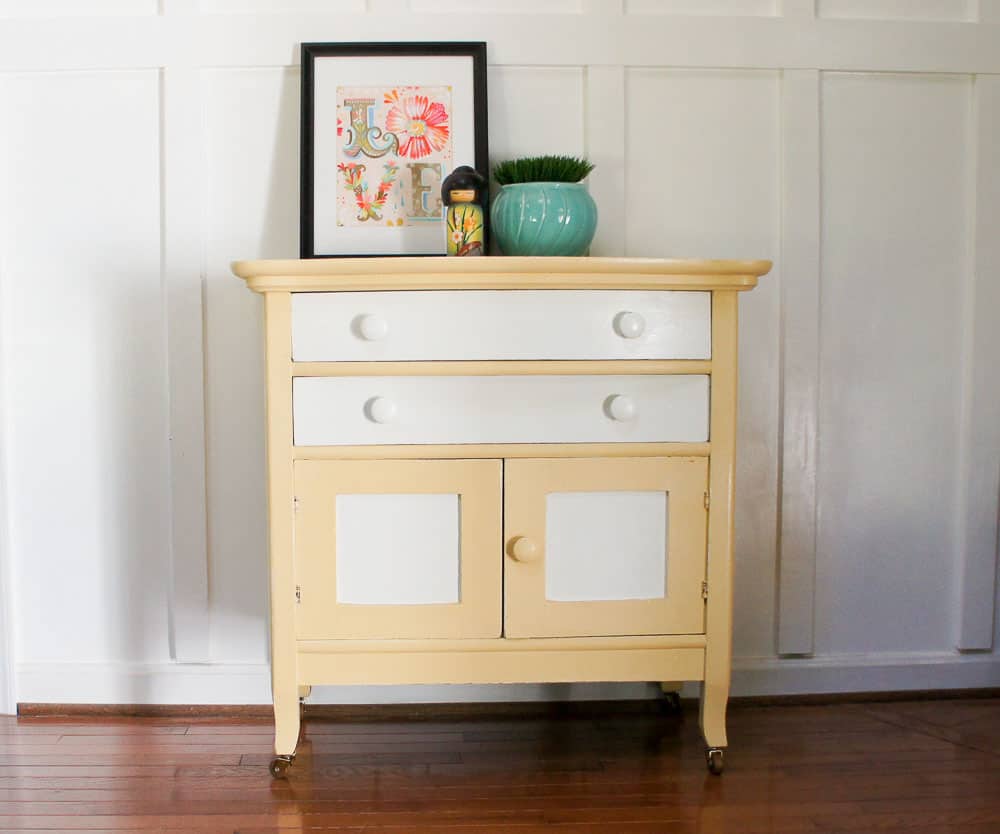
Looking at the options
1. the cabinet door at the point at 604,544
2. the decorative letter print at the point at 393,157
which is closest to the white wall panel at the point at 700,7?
the decorative letter print at the point at 393,157

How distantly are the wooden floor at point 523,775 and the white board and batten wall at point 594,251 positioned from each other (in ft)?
0.41

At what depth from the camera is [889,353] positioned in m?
2.03

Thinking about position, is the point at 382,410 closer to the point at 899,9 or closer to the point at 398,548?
the point at 398,548

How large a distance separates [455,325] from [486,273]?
108 mm

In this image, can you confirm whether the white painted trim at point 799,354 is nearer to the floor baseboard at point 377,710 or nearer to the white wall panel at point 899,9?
the white wall panel at point 899,9

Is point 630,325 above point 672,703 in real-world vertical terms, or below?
above

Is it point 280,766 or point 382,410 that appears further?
point 280,766

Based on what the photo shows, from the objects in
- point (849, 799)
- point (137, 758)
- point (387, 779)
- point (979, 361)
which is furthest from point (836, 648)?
point (137, 758)

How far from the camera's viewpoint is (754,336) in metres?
2.01

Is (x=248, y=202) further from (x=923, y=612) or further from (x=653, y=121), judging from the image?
(x=923, y=612)

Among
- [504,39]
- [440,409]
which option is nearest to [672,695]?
[440,409]

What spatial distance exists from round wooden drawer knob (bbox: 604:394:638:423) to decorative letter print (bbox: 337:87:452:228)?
0.66m

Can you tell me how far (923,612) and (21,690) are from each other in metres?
2.16

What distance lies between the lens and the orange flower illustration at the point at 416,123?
1923 millimetres
